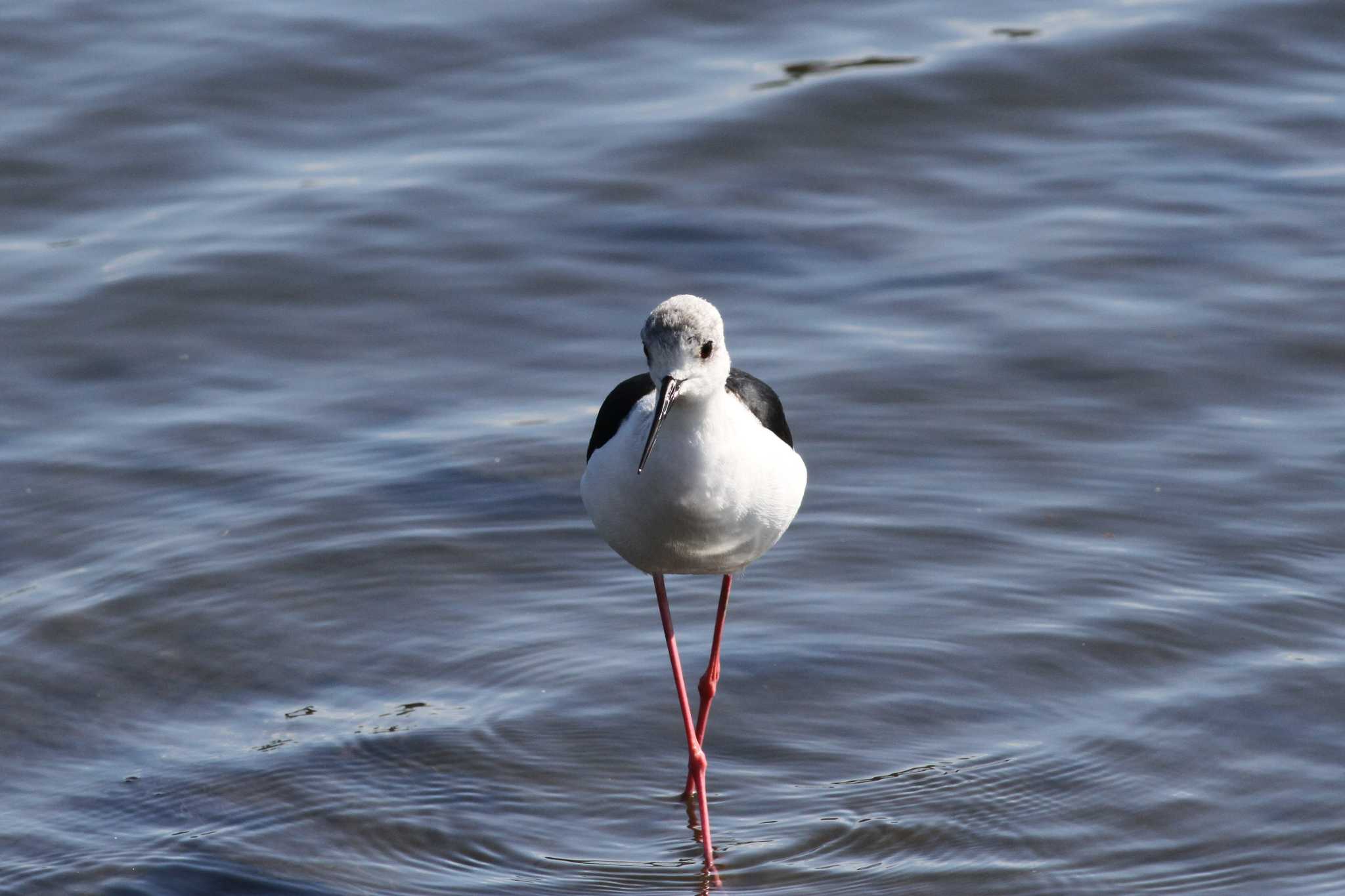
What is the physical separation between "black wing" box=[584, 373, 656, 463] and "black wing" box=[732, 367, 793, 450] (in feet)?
0.07

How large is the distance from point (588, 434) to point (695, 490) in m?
2.95

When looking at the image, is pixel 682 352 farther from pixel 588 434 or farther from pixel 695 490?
pixel 588 434

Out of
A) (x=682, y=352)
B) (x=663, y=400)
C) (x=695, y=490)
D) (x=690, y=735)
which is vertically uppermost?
(x=682, y=352)

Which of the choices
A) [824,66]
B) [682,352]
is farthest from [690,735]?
[824,66]

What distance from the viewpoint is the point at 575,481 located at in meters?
7.66

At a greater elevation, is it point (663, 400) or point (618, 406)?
point (663, 400)

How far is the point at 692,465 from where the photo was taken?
5.00m

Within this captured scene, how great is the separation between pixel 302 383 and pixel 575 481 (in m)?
1.57

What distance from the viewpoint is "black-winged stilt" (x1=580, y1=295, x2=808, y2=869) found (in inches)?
191

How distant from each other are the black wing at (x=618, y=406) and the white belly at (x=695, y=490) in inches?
4.6

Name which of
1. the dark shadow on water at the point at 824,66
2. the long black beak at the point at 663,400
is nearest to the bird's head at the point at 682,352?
the long black beak at the point at 663,400

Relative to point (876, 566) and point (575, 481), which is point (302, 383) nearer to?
point (575, 481)

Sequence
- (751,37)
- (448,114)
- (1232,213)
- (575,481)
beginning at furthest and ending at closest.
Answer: (751,37)
(448,114)
(1232,213)
(575,481)

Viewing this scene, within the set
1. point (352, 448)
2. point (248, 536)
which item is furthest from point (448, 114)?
point (248, 536)
